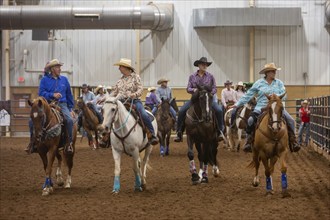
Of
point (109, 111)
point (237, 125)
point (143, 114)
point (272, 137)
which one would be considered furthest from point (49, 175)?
point (237, 125)

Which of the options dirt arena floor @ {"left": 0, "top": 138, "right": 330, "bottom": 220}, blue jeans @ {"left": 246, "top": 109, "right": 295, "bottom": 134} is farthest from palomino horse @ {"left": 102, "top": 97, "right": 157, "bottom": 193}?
blue jeans @ {"left": 246, "top": 109, "right": 295, "bottom": 134}

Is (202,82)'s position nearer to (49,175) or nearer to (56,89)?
(56,89)

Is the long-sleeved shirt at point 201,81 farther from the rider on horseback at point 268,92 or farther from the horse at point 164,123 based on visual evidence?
the horse at point 164,123

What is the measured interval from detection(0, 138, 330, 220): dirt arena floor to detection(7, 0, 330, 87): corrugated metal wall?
14387 millimetres

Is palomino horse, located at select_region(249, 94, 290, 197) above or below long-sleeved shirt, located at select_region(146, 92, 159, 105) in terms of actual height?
below

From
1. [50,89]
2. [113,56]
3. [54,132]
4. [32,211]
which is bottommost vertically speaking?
[32,211]

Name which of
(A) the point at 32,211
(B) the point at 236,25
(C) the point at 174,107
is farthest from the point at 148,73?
(A) the point at 32,211

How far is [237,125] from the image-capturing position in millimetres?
17734

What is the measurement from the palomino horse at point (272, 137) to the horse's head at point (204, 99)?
1484 millimetres

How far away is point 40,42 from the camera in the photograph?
29719 millimetres

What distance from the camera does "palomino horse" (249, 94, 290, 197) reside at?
917 cm

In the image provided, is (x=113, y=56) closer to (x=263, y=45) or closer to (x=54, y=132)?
(x=263, y=45)

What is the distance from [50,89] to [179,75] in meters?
19.1

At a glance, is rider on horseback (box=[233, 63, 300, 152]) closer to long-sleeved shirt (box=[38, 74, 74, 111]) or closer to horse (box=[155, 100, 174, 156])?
long-sleeved shirt (box=[38, 74, 74, 111])
